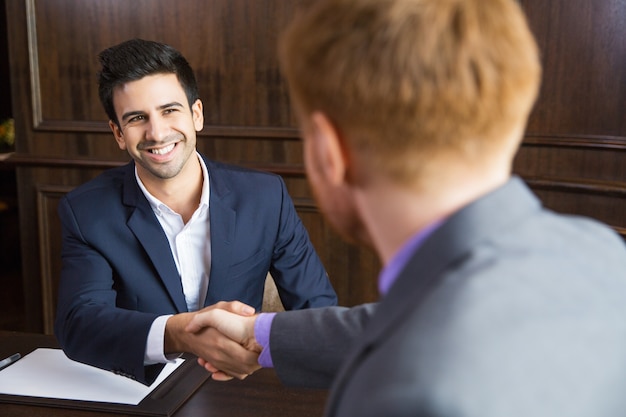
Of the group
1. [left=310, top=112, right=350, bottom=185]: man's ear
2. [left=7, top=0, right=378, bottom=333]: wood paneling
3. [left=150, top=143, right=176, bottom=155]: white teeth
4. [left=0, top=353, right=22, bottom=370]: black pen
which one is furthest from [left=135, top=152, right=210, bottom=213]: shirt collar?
[left=310, top=112, right=350, bottom=185]: man's ear

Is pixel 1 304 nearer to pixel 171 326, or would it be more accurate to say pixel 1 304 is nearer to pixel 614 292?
pixel 171 326

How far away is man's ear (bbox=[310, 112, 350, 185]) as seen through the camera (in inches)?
31.4

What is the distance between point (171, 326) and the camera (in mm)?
1771

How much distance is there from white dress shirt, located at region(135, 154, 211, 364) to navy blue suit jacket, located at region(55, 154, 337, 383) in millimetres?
37

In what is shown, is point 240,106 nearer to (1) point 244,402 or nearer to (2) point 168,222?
(2) point 168,222

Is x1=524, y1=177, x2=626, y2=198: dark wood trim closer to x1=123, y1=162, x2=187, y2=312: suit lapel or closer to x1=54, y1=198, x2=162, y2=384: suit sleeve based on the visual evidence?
x1=123, y1=162, x2=187, y2=312: suit lapel

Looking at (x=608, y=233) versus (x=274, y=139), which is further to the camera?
(x=274, y=139)

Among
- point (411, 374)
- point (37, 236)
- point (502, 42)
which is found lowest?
point (37, 236)

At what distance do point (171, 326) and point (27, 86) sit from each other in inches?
99.0

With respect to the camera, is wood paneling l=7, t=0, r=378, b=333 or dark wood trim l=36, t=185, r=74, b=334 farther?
dark wood trim l=36, t=185, r=74, b=334

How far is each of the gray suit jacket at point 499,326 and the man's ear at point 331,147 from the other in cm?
13

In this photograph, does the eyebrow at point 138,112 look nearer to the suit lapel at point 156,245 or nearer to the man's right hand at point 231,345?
the suit lapel at point 156,245

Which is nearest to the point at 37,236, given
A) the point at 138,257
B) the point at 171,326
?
the point at 138,257

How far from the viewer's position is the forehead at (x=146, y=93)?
2.25 meters
